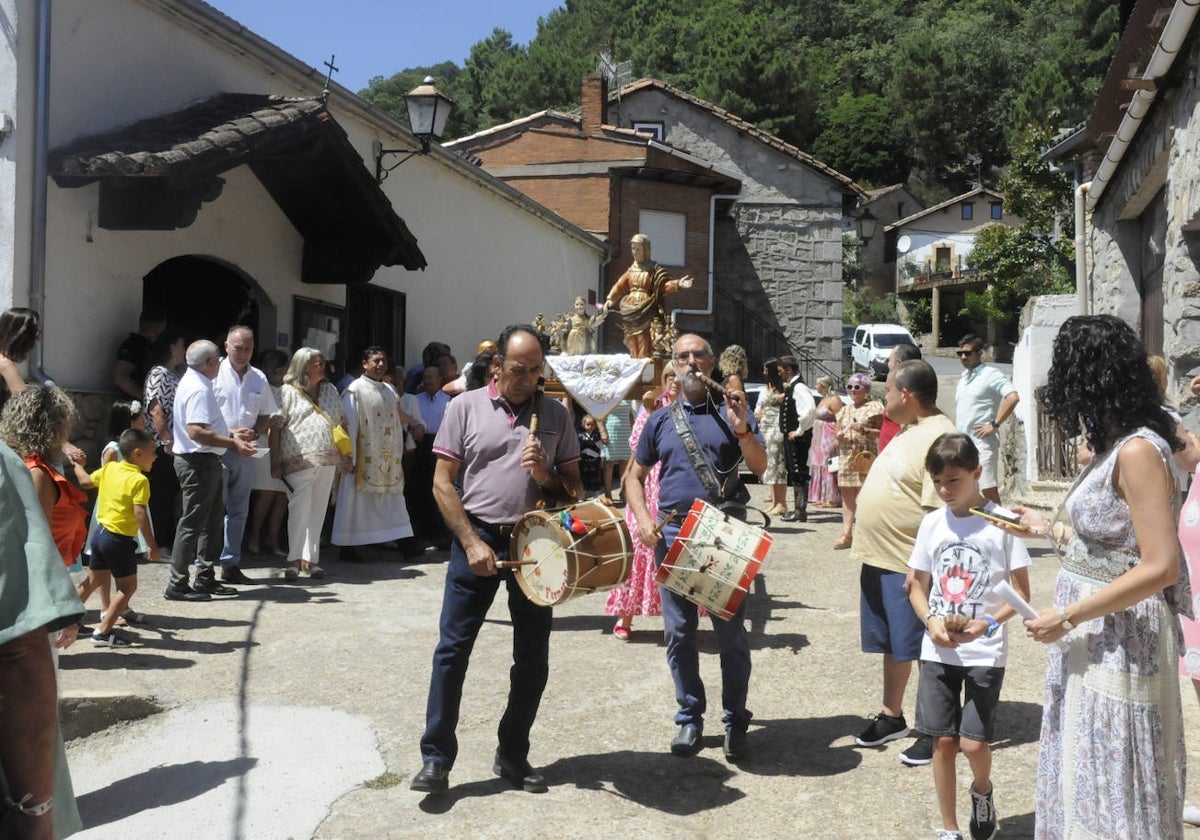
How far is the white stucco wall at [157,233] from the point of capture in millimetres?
8125

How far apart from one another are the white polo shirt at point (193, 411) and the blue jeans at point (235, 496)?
2.18ft

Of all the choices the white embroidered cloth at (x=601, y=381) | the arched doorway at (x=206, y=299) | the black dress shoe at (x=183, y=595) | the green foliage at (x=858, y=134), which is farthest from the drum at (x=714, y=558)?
the green foliage at (x=858, y=134)

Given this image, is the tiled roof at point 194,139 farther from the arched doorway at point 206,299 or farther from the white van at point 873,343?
the white van at point 873,343

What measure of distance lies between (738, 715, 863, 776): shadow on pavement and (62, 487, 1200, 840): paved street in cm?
1

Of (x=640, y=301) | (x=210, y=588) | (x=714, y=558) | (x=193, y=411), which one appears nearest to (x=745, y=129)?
(x=640, y=301)

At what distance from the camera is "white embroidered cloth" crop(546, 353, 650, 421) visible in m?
11.3

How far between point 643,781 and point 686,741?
0.30 metres

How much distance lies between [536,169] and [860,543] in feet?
69.8

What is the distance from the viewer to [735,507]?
5.17 metres

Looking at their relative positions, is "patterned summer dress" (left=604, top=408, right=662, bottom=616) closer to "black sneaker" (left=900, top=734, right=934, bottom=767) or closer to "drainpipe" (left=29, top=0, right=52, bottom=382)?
"black sneaker" (left=900, top=734, right=934, bottom=767)

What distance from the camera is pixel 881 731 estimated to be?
16.4 feet

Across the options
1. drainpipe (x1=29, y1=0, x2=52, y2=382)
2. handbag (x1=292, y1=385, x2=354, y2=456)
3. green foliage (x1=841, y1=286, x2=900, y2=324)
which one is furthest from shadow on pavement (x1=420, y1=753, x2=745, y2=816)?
green foliage (x1=841, y1=286, x2=900, y2=324)

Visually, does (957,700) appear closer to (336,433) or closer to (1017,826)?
(1017,826)

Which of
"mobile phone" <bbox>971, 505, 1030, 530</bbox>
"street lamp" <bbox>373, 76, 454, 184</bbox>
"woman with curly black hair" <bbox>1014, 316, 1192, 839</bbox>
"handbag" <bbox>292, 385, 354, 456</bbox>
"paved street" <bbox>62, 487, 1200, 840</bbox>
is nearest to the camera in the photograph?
"woman with curly black hair" <bbox>1014, 316, 1192, 839</bbox>
